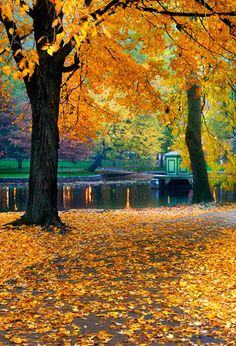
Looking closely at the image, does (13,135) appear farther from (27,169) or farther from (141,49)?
(141,49)

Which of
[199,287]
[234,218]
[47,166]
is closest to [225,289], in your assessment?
[199,287]

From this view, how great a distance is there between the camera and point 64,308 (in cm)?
599

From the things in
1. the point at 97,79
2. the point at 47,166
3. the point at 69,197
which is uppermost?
the point at 97,79

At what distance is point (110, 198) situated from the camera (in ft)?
112

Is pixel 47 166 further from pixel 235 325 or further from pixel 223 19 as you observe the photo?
pixel 235 325

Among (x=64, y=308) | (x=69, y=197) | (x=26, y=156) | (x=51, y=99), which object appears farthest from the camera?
(x=26, y=156)

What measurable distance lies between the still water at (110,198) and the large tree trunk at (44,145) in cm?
1582

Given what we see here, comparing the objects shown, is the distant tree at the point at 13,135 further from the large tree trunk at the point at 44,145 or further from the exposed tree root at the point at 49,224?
the exposed tree root at the point at 49,224

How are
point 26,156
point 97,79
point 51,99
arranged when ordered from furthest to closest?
point 26,156 < point 97,79 < point 51,99

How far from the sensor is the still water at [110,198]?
29.8 m

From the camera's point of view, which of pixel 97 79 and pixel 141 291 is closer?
pixel 141 291

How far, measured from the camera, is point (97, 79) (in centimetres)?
1633

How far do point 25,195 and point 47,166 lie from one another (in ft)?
81.5

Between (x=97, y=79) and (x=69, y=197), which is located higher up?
(x=97, y=79)
